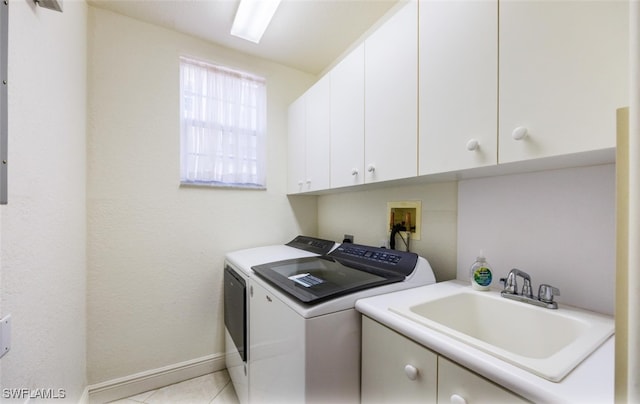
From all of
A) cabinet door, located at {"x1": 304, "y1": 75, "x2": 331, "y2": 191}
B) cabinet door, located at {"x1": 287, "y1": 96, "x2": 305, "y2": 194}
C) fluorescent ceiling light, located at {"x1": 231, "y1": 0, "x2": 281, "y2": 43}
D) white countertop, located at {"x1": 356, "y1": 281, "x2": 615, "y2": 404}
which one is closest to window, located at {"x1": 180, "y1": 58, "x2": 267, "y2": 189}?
cabinet door, located at {"x1": 287, "y1": 96, "x2": 305, "y2": 194}

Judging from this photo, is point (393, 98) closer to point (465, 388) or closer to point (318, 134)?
point (318, 134)

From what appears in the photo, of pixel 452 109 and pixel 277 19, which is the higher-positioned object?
pixel 277 19

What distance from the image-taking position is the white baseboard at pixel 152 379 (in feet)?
5.53

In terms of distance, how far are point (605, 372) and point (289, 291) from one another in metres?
0.91

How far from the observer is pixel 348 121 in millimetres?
1549

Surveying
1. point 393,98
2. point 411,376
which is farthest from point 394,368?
point 393,98

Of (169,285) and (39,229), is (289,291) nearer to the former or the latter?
(39,229)

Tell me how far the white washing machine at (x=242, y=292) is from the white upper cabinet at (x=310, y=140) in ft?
1.56

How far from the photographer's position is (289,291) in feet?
3.43

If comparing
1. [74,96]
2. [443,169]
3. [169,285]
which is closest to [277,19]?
[74,96]

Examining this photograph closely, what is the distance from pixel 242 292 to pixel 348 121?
48.2 inches

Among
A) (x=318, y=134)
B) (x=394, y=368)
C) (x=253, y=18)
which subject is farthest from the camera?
(x=318, y=134)

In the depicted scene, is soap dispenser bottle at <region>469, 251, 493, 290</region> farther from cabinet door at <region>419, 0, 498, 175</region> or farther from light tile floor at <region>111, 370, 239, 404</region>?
light tile floor at <region>111, 370, 239, 404</region>

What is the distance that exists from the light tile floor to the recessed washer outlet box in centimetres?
161
